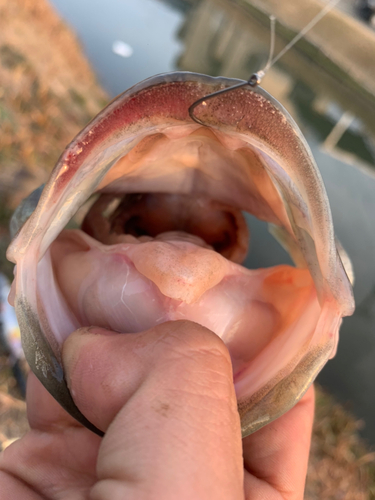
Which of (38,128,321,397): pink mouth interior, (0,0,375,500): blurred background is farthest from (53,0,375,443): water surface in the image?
(38,128,321,397): pink mouth interior

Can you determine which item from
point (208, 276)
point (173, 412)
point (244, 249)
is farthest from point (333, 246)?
point (244, 249)

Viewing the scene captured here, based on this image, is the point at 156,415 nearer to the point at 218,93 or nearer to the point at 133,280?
the point at 133,280

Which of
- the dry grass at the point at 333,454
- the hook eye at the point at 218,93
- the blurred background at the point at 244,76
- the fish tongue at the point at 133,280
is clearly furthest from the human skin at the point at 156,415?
the blurred background at the point at 244,76

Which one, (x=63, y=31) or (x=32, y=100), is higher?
(x=63, y=31)

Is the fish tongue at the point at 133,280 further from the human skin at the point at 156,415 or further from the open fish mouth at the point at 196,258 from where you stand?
the human skin at the point at 156,415

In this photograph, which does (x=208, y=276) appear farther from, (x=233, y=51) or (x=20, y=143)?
(x=233, y=51)

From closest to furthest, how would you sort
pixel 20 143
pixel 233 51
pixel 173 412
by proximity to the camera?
pixel 173 412, pixel 20 143, pixel 233 51

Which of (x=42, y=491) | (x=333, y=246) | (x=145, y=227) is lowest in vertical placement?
(x=42, y=491)
